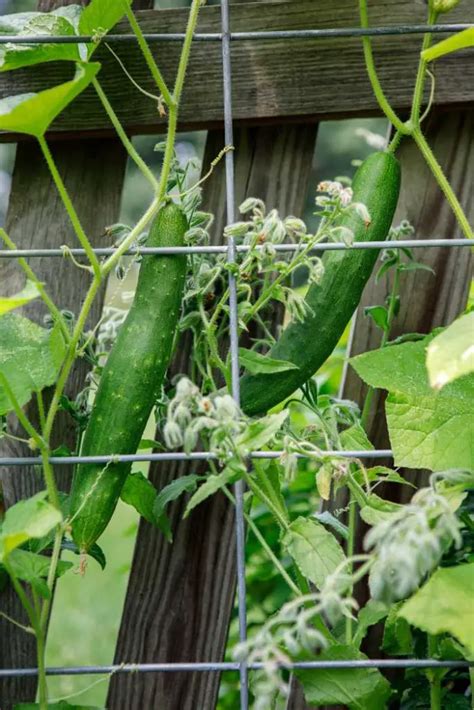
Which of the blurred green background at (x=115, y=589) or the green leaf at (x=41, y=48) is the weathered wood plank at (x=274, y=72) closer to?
the blurred green background at (x=115, y=589)

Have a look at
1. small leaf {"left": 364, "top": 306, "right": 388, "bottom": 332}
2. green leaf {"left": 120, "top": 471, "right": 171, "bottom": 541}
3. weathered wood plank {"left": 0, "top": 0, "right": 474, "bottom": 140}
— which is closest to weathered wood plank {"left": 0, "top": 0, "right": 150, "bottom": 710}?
weathered wood plank {"left": 0, "top": 0, "right": 474, "bottom": 140}

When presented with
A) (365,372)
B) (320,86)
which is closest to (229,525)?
(365,372)

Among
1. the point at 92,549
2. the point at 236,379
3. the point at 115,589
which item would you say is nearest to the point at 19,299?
the point at 236,379

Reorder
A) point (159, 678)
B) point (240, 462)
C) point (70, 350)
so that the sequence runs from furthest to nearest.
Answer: point (159, 678) → point (70, 350) → point (240, 462)

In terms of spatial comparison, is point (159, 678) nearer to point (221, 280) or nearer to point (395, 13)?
point (221, 280)

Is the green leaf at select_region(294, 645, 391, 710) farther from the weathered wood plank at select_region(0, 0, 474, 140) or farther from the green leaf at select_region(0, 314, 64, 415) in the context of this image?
the weathered wood plank at select_region(0, 0, 474, 140)

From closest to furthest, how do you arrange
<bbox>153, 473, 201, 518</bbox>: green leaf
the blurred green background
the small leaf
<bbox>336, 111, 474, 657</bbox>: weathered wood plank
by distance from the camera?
1. <bbox>153, 473, 201, 518</bbox>: green leaf
2. the small leaf
3. <bbox>336, 111, 474, 657</bbox>: weathered wood plank
4. the blurred green background
